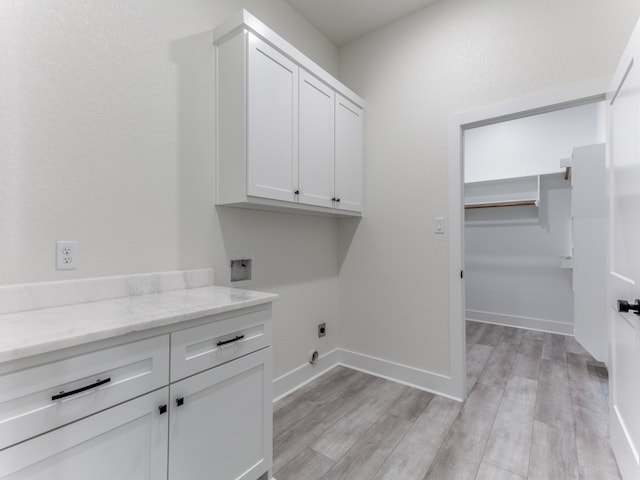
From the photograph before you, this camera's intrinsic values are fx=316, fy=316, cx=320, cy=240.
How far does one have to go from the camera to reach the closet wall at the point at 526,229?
372 cm

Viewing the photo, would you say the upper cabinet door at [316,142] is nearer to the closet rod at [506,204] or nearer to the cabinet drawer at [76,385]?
the cabinet drawer at [76,385]

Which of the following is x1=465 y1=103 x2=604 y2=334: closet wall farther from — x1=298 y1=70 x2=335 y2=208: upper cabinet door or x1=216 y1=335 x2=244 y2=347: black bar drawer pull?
x1=216 y1=335 x2=244 y2=347: black bar drawer pull

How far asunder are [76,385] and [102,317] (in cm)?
25

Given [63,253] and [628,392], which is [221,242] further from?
[628,392]

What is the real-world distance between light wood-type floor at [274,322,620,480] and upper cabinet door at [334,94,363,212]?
1.44 metres

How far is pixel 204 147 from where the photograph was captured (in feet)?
5.88

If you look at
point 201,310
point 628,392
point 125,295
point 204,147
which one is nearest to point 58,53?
point 204,147

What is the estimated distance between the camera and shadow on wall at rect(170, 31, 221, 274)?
5.53ft

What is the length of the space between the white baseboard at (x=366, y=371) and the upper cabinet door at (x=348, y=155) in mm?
1298

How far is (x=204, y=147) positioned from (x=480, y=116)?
6.04ft

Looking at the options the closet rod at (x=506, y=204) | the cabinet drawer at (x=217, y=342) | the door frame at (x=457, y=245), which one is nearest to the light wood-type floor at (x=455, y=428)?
the door frame at (x=457, y=245)

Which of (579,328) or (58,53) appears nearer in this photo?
(58,53)

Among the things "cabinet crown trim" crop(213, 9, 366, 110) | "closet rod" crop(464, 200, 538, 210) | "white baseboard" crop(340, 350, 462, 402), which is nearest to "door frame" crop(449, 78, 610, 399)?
"white baseboard" crop(340, 350, 462, 402)

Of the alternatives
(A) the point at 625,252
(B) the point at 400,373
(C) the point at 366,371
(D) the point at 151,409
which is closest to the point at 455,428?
(B) the point at 400,373
